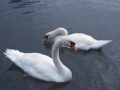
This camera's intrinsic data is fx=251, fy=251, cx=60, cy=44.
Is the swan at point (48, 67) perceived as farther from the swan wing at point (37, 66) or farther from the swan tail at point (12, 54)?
the swan tail at point (12, 54)

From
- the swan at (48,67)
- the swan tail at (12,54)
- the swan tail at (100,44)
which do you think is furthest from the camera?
the swan tail at (100,44)

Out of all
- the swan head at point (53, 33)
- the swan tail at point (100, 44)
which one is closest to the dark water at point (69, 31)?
the swan tail at point (100, 44)

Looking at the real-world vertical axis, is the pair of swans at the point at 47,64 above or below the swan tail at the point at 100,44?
above

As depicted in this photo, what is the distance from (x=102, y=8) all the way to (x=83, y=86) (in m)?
6.53

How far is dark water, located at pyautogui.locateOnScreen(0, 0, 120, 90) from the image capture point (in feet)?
26.2

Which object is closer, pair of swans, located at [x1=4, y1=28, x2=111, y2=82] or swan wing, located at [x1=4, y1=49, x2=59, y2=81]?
pair of swans, located at [x1=4, y1=28, x2=111, y2=82]

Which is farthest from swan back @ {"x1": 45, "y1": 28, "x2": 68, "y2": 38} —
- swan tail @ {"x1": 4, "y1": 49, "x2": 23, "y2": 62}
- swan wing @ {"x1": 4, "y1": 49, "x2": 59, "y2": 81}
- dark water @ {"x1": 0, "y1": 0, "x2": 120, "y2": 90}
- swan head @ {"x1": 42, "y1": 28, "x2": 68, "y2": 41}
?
swan wing @ {"x1": 4, "y1": 49, "x2": 59, "y2": 81}

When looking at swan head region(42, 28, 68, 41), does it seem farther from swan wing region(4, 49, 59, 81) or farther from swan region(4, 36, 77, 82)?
swan region(4, 36, 77, 82)

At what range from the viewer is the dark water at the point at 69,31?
800cm

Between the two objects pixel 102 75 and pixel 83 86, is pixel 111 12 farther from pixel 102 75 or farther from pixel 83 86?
pixel 83 86

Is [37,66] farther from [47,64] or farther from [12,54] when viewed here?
[12,54]

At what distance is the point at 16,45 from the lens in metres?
10.0

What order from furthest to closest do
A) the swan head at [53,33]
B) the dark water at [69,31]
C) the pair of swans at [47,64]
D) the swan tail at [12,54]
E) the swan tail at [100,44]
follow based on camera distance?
the swan head at [53,33] < the swan tail at [100,44] < the swan tail at [12,54] < the dark water at [69,31] < the pair of swans at [47,64]

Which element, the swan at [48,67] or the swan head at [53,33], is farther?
the swan head at [53,33]
